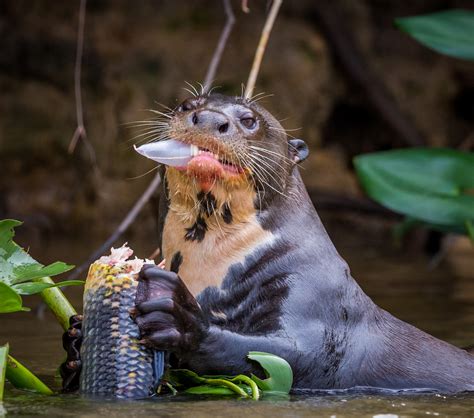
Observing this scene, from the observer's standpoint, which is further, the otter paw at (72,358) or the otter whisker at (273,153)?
the otter whisker at (273,153)

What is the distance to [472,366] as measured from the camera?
10.2 ft

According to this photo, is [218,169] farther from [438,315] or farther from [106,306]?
[438,315]

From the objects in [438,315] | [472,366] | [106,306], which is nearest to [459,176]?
[438,315]

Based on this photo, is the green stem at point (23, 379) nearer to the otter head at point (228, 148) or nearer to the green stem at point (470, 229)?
the otter head at point (228, 148)

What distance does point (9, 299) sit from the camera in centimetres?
257

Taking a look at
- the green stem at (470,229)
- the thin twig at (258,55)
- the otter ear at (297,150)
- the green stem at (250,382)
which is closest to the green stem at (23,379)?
the green stem at (250,382)

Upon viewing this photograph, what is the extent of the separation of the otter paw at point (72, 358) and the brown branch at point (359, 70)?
4820 millimetres

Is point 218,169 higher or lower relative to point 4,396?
higher

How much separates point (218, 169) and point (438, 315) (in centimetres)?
184

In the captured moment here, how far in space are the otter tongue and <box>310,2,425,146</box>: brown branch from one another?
462 cm

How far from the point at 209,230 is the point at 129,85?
5.03m

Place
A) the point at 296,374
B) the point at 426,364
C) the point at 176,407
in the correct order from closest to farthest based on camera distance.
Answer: the point at 176,407, the point at 296,374, the point at 426,364

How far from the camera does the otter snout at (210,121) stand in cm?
283

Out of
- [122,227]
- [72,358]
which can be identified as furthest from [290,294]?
[122,227]
